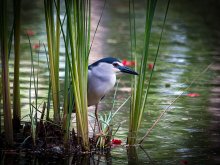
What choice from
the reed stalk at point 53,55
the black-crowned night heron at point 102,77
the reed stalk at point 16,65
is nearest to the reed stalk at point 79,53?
the reed stalk at point 53,55

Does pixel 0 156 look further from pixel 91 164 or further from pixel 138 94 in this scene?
pixel 138 94

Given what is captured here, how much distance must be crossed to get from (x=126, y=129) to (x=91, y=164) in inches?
49.8

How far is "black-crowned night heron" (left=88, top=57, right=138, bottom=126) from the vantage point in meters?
6.27

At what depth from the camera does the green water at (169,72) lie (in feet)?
19.6

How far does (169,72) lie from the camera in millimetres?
9906

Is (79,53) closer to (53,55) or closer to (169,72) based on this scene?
(53,55)

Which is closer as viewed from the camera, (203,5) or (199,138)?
(199,138)

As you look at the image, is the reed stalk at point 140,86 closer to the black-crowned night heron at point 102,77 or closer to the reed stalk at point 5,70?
the black-crowned night heron at point 102,77

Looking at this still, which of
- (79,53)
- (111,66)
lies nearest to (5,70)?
(79,53)

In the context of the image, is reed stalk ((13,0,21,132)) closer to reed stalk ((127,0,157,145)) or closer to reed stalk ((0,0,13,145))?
reed stalk ((0,0,13,145))

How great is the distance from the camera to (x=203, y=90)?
8.77 meters

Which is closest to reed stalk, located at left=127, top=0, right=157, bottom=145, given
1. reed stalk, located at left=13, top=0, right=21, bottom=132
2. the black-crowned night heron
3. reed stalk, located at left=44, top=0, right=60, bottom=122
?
the black-crowned night heron

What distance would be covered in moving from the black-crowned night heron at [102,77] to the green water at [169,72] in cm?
47

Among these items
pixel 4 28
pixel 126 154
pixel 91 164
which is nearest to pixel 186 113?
pixel 126 154
